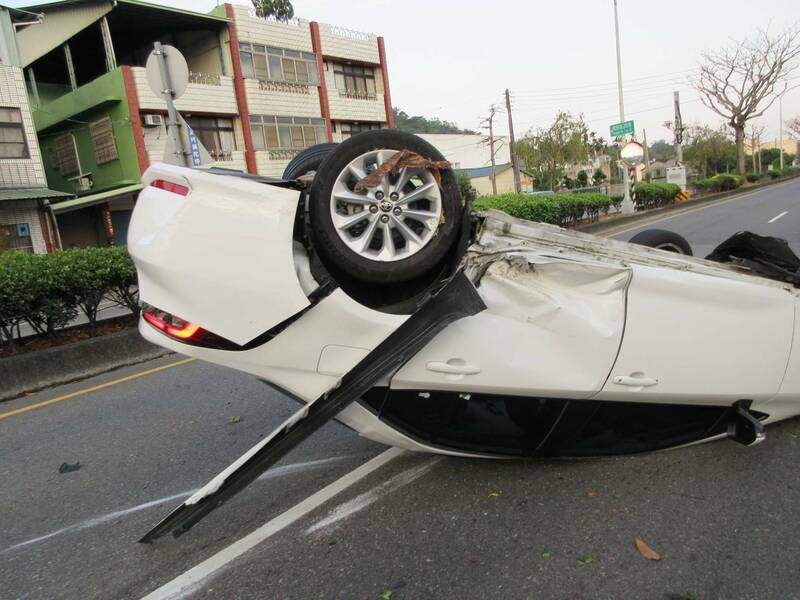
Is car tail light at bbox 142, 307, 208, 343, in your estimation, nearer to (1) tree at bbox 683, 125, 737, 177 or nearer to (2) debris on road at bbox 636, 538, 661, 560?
(2) debris on road at bbox 636, 538, 661, 560

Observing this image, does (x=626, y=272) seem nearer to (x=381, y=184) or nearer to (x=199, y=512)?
(x=381, y=184)

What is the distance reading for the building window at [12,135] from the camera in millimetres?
21906

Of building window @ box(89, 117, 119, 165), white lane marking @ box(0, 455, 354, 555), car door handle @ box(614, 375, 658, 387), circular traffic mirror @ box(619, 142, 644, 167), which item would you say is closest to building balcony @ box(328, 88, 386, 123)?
building window @ box(89, 117, 119, 165)

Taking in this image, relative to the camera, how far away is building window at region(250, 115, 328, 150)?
30375 mm

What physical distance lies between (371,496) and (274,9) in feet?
160

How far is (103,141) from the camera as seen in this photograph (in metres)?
26.1

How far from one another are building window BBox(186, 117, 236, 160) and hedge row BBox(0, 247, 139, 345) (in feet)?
→ 74.4

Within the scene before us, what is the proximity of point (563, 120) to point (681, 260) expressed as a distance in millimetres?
46581

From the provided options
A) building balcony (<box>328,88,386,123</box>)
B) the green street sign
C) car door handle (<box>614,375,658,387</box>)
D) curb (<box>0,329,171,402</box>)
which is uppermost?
building balcony (<box>328,88,386,123</box>)

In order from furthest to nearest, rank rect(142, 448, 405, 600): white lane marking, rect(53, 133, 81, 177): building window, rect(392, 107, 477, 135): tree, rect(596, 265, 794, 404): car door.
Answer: rect(392, 107, 477, 135): tree < rect(53, 133, 81, 177): building window < rect(596, 265, 794, 404): car door < rect(142, 448, 405, 600): white lane marking

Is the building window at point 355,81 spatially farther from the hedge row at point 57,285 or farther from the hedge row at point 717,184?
the hedge row at point 57,285

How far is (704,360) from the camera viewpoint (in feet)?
9.09

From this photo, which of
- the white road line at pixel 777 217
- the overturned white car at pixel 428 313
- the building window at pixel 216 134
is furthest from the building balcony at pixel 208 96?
the overturned white car at pixel 428 313

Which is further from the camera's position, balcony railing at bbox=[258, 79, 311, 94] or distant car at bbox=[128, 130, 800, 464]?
balcony railing at bbox=[258, 79, 311, 94]
